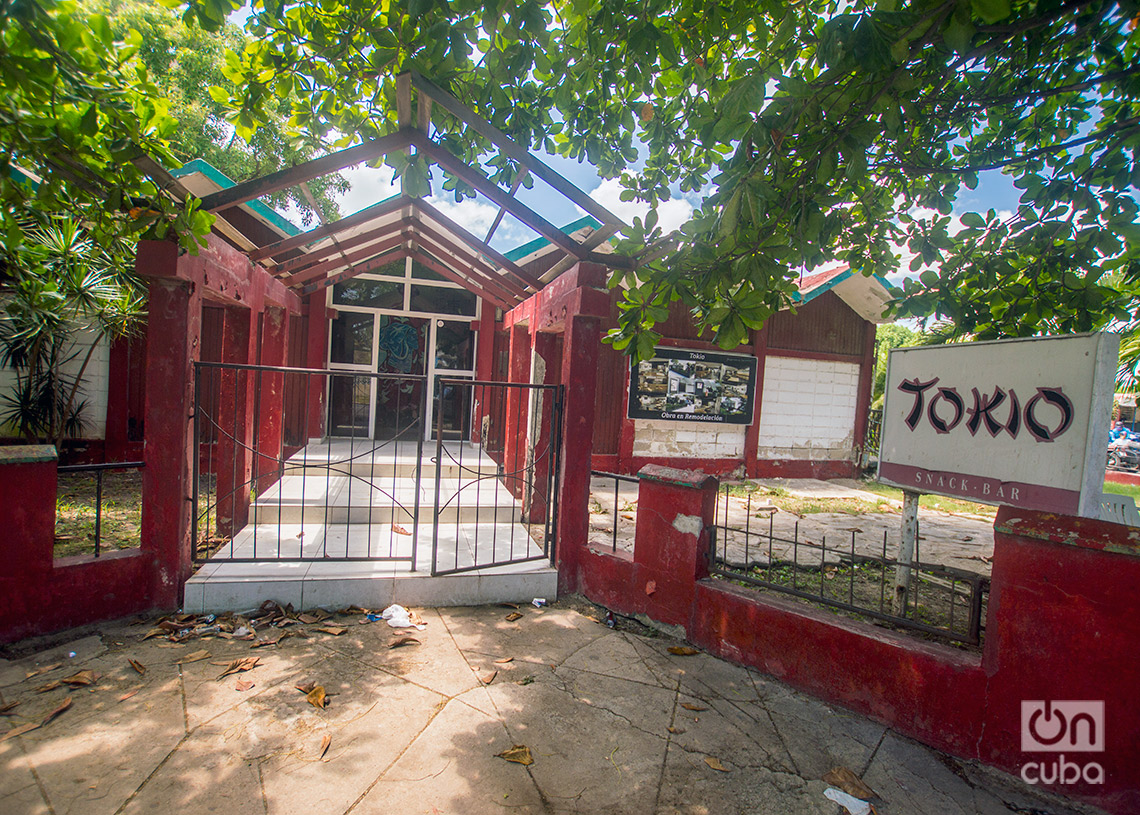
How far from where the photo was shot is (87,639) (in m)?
3.57

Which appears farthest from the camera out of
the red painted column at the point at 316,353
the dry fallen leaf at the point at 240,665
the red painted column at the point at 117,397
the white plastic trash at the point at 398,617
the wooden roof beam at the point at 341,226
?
the red painted column at the point at 316,353

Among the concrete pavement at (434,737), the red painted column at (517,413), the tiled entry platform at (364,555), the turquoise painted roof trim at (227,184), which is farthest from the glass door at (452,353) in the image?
the concrete pavement at (434,737)

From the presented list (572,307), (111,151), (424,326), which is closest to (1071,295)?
(572,307)

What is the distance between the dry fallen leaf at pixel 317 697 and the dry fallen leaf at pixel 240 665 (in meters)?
0.54

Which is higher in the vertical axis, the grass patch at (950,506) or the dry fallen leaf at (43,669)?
the grass patch at (950,506)

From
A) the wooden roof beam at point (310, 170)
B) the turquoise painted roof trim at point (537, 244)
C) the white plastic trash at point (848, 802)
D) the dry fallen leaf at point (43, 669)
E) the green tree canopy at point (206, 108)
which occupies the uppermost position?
the green tree canopy at point (206, 108)

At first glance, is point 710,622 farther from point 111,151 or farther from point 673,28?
point 111,151

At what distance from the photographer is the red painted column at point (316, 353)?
891 centimetres

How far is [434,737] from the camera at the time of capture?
9.24 ft

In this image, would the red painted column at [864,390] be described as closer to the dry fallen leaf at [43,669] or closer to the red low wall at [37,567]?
the red low wall at [37,567]

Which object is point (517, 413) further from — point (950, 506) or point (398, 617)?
point (950, 506)

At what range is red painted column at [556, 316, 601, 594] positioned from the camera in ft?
15.5

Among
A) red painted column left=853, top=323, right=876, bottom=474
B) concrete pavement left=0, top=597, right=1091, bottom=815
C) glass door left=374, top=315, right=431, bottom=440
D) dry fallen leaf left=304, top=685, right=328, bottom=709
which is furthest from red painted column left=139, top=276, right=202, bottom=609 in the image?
red painted column left=853, top=323, right=876, bottom=474

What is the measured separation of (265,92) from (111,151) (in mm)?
973
